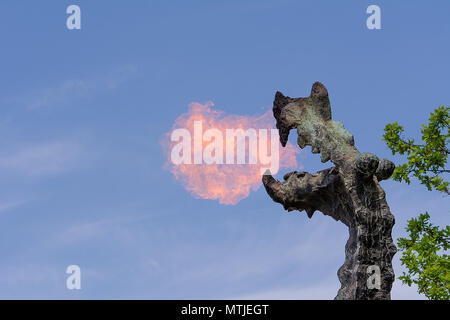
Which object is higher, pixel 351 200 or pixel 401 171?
pixel 401 171

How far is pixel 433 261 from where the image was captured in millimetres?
19172

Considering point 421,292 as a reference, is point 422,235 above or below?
above

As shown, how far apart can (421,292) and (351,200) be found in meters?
8.56

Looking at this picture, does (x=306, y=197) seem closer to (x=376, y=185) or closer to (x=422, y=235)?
(x=376, y=185)

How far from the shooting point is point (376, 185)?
40.5 feet
